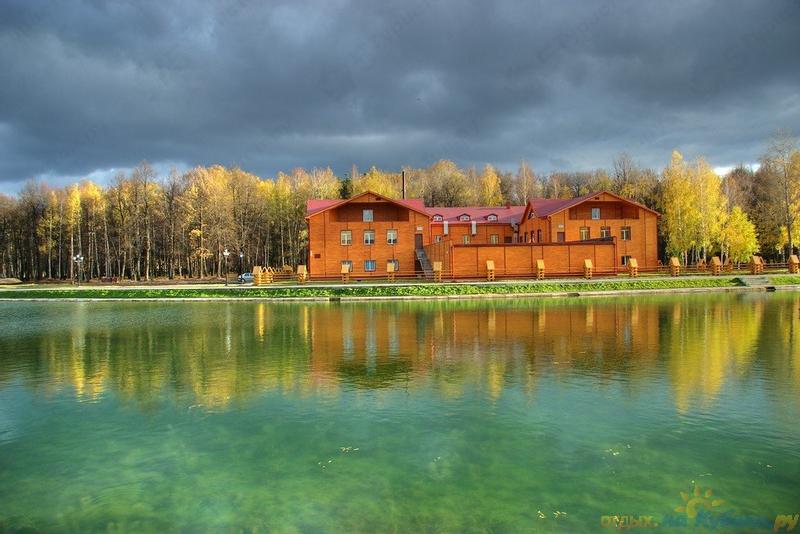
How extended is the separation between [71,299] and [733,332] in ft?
144

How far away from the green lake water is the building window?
122 feet

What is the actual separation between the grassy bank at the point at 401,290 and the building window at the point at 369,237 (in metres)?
14.7

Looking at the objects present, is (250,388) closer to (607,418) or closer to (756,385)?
(607,418)

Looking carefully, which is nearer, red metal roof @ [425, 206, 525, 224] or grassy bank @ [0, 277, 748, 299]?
grassy bank @ [0, 277, 748, 299]

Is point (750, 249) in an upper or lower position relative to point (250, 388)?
upper

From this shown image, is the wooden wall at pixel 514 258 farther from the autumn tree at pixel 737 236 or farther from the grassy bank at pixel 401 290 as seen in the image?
the autumn tree at pixel 737 236

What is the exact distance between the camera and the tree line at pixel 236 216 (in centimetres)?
6256

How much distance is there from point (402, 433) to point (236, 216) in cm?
7097

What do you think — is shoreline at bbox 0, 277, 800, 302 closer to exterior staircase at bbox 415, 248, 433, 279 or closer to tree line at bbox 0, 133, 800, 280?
exterior staircase at bbox 415, 248, 433, 279

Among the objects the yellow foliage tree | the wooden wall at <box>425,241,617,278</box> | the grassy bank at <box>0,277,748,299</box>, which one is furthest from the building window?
the yellow foliage tree

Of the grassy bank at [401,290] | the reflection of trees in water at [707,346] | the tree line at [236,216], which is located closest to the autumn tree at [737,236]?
the tree line at [236,216]

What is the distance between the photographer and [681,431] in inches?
372

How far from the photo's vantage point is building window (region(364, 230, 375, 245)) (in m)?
57.1

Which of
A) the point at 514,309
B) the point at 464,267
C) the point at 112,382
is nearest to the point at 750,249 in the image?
the point at 464,267
